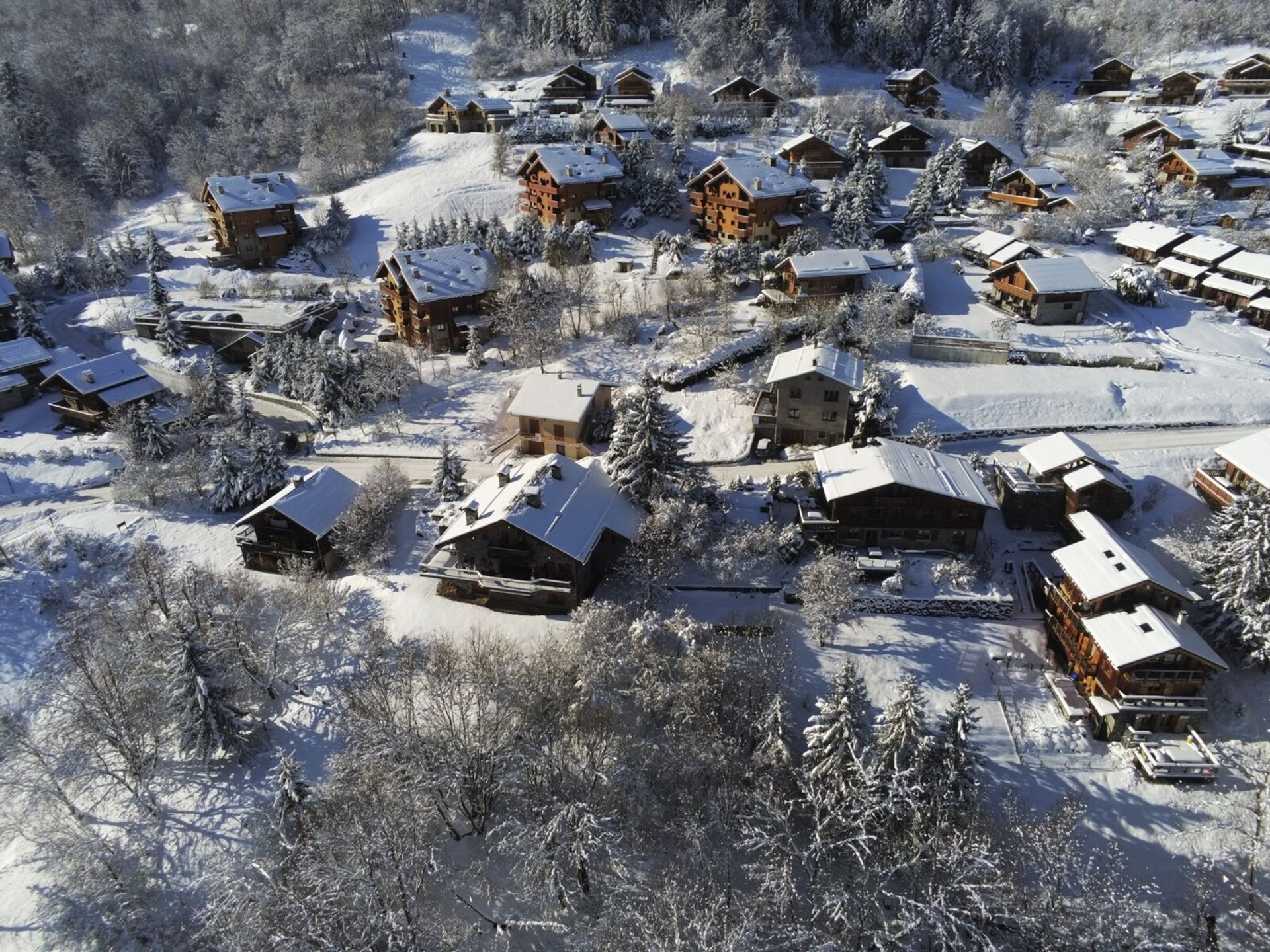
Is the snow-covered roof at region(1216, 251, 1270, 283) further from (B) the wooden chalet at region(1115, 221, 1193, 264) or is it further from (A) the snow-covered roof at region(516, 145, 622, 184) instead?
(A) the snow-covered roof at region(516, 145, 622, 184)

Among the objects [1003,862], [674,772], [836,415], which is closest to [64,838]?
[674,772]

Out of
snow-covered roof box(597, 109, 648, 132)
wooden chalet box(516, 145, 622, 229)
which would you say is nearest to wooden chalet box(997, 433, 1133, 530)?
wooden chalet box(516, 145, 622, 229)

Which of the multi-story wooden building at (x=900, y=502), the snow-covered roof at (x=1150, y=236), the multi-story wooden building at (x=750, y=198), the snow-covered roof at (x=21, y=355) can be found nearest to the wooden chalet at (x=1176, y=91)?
the snow-covered roof at (x=1150, y=236)

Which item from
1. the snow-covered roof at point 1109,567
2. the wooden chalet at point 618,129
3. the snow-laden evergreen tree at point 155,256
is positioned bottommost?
the snow-laden evergreen tree at point 155,256

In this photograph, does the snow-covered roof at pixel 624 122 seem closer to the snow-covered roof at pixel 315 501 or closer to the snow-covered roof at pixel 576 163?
the snow-covered roof at pixel 576 163

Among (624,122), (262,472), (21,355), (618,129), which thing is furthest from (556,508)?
(624,122)
